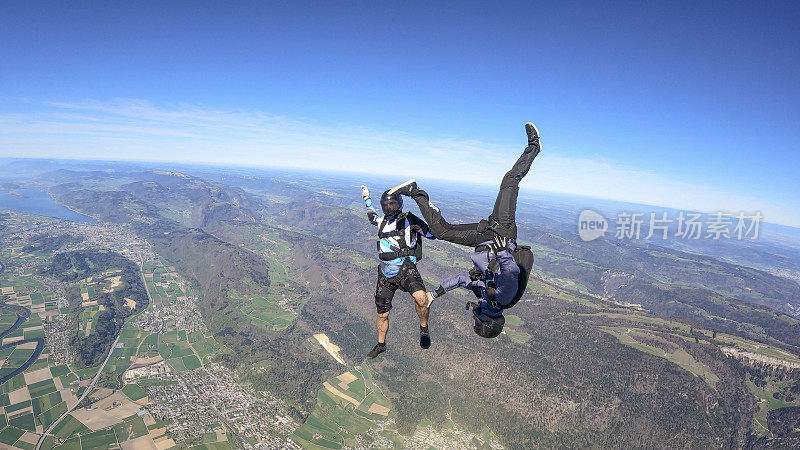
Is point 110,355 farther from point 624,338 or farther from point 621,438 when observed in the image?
point 624,338

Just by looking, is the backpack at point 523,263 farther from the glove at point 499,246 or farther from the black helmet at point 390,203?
the black helmet at point 390,203

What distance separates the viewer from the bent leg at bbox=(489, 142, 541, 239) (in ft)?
25.1

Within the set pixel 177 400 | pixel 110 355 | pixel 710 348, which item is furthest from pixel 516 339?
pixel 110 355

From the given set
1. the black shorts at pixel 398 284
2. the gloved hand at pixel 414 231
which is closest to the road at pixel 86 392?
the black shorts at pixel 398 284

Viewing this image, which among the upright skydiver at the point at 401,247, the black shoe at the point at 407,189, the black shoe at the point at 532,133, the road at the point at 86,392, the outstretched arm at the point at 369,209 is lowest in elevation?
the road at the point at 86,392

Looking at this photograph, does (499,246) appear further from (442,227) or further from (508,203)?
(442,227)

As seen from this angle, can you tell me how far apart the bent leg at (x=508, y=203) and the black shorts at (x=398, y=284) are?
288 cm

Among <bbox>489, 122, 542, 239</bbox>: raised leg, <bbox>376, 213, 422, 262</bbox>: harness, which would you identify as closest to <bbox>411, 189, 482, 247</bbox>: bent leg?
<bbox>489, 122, 542, 239</bbox>: raised leg

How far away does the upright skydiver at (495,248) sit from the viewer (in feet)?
22.8

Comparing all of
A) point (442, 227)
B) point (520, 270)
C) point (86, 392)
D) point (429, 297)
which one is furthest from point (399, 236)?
point (86, 392)

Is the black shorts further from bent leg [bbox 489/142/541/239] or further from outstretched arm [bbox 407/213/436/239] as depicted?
bent leg [bbox 489/142/541/239]

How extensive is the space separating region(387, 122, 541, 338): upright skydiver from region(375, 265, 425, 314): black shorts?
0.59 m

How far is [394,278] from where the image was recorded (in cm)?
972

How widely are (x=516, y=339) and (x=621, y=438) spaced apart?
109 ft
